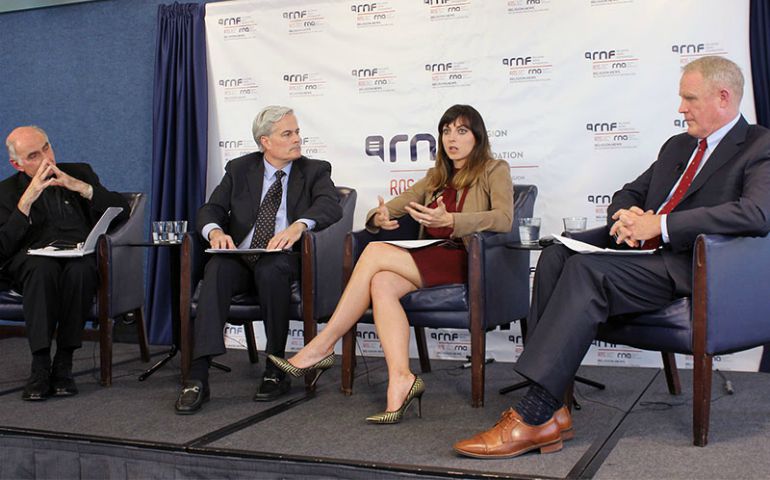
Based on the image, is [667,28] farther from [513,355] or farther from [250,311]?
[250,311]

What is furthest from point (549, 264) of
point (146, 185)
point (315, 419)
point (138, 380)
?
point (146, 185)

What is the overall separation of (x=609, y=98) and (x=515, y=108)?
469 millimetres

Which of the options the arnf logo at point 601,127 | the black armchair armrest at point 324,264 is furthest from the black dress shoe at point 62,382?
the arnf logo at point 601,127

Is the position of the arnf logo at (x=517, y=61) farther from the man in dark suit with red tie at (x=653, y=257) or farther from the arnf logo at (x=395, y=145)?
the man in dark suit with red tie at (x=653, y=257)

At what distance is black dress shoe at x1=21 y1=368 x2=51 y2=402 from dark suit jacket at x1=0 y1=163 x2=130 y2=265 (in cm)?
55

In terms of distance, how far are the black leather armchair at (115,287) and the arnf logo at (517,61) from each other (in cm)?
197

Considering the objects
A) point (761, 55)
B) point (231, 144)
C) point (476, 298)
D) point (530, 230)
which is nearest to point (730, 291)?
point (530, 230)

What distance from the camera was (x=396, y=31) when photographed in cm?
448

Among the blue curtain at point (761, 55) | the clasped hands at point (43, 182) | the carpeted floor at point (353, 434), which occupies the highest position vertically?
the blue curtain at point (761, 55)

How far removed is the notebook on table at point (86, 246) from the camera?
139 inches

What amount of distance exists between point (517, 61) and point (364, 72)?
861mm

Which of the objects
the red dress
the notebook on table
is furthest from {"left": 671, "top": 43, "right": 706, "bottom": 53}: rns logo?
the notebook on table

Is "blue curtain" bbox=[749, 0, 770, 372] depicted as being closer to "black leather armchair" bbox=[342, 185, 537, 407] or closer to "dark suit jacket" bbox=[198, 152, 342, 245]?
"black leather armchair" bbox=[342, 185, 537, 407]

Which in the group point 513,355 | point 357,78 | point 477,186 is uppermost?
point 357,78
